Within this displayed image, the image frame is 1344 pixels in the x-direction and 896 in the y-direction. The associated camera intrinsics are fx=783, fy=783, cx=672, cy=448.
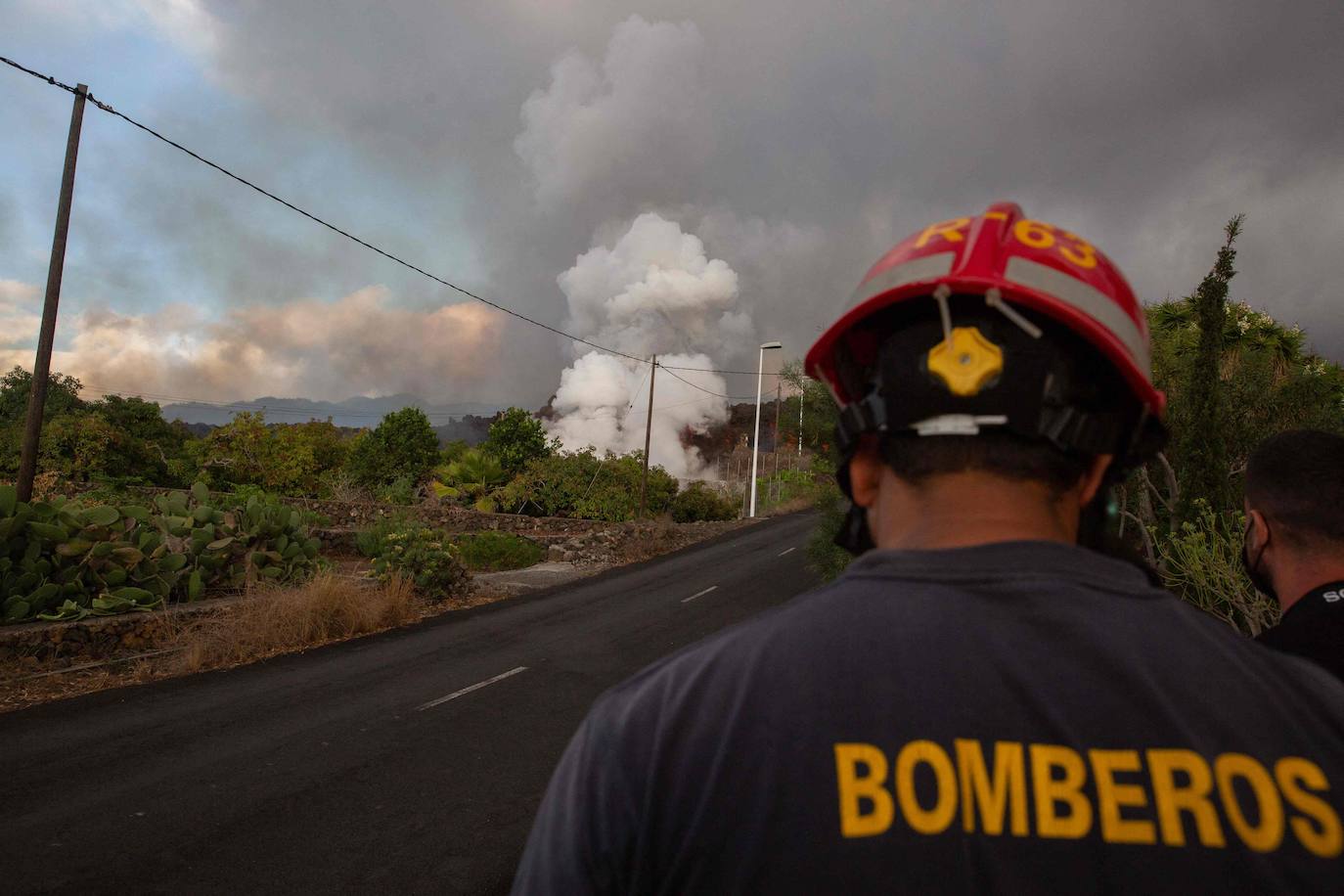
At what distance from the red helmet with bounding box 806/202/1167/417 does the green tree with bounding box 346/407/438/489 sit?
2880cm

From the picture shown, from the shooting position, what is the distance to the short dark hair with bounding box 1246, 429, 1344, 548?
2.25 meters

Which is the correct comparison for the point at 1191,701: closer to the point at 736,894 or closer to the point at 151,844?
the point at 736,894

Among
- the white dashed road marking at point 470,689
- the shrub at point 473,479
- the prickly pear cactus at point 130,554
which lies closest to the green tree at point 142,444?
the shrub at point 473,479

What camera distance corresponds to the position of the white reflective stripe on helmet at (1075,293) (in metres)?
1.11

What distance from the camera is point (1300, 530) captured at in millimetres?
2297

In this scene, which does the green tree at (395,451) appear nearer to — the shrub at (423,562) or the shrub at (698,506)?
the shrub at (698,506)

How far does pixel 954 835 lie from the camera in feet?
2.83

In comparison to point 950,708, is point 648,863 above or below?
below

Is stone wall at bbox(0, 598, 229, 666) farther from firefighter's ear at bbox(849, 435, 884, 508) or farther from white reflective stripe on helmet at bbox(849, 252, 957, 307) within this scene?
white reflective stripe on helmet at bbox(849, 252, 957, 307)

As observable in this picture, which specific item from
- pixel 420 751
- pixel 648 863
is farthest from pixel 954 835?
pixel 420 751

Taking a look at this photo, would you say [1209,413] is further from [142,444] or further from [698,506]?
[142,444]

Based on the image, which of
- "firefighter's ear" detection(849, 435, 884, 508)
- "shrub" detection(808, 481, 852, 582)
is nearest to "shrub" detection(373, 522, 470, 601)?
"shrub" detection(808, 481, 852, 582)

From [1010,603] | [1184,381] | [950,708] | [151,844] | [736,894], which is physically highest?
[1184,381]

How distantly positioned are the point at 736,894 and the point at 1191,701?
57 cm
